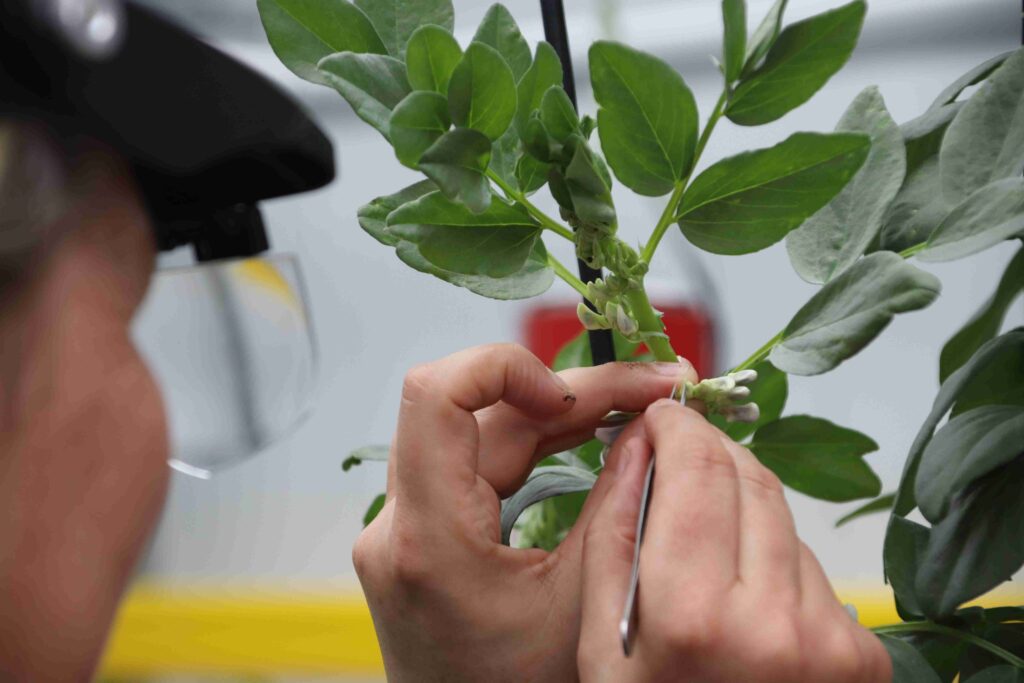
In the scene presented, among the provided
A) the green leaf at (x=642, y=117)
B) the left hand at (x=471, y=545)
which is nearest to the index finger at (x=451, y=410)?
the left hand at (x=471, y=545)

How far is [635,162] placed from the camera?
38cm

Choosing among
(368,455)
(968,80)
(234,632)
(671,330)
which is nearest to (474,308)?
(671,330)

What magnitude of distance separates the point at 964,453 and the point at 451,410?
244 millimetres

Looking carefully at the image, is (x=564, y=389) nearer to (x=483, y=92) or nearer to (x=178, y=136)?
(x=483, y=92)

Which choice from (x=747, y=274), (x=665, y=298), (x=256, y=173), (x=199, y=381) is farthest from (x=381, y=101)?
(x=747, y=274)

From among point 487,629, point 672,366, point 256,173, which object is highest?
point 256,173

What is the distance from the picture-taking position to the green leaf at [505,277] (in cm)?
41

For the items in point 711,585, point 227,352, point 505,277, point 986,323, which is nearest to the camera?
point 711,585

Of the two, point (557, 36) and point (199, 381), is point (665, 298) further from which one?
point (557, 36)

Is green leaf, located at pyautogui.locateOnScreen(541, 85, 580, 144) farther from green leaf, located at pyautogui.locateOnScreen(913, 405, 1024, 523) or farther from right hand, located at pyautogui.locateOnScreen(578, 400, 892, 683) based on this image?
green leaf, located at pyautogui.locateOnScreen(913, 405, 1024, 523)

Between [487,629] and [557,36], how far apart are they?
0.30 metres

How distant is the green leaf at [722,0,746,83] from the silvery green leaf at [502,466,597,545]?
0.21m

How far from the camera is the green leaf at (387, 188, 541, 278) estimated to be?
0.38 metres

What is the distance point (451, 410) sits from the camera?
415mm
